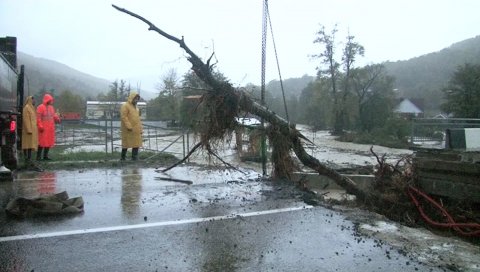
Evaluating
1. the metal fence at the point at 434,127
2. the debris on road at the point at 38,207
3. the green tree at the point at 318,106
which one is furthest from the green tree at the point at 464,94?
the debris on road at the point at 38,207

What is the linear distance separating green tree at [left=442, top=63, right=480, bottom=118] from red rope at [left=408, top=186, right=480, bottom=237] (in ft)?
86.0

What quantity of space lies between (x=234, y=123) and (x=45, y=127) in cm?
692

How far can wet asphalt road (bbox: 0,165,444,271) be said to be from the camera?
407 centimetres

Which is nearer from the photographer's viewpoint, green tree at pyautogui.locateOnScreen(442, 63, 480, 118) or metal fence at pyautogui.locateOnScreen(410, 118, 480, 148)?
metal fence at pyautogui.locateOnScreen(410, 118, 480, 148)

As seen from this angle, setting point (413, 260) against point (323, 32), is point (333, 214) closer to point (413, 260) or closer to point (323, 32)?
point (413, 260)

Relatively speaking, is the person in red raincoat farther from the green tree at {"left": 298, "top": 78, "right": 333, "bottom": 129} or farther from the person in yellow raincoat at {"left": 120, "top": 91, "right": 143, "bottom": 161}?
the green tree at {"left": 298, "top": 78, "right": 333, "bottom": 129}

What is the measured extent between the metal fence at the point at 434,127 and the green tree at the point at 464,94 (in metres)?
11.1

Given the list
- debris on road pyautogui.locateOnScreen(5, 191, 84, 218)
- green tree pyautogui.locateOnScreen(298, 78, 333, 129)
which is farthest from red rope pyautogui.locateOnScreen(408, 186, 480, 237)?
green tree pyautogui.locateOnScreen(298, 78, 333, 129)

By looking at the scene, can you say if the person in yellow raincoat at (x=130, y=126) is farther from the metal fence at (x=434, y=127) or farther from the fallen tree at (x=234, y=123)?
the metal fence at (x=434, y=127)

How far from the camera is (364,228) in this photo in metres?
5.16

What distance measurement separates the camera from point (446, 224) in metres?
5.63

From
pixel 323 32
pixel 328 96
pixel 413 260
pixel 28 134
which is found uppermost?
pixel 323 32

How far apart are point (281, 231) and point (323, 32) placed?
145ft

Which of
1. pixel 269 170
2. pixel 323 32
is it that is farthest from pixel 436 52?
pixel 269 170
